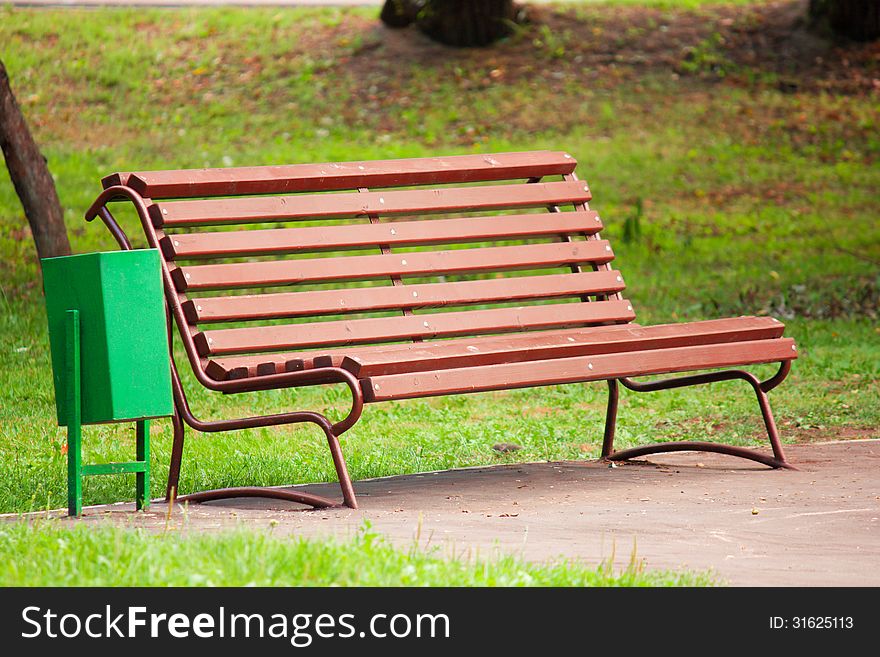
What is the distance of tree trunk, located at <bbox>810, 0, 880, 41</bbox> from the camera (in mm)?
17734

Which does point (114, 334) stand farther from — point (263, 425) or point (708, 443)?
point (708, 443)

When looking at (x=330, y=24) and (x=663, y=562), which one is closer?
(x=663, y=562)

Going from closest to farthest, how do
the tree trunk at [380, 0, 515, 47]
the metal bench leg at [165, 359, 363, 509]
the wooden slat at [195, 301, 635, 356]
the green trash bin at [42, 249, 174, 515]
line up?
the green trash bin at [42, 249, 174, 515] → the metal bench leg at [165, 359, 363, 509] → the wooden slat at [195, 301, 635, 356] → the tree trunk at [380, 0, 515, 47]

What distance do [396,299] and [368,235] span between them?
0.30 m

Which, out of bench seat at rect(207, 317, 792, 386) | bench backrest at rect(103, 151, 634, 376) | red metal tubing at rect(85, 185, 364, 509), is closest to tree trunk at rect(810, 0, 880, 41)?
bench backrest at rect(103, 151, 634, 376)

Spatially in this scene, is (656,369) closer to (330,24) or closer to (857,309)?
(857,309)

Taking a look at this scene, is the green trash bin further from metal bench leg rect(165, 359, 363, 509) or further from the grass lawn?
the grass lawn

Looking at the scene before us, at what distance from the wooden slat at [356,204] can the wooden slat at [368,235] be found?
0.06 m

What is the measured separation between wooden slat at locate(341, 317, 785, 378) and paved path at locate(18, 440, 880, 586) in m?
0.51

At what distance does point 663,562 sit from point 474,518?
883 mm

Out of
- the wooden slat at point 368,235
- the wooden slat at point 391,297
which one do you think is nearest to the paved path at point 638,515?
the wooden slat at point 391,297

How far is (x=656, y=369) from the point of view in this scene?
17.4ft
